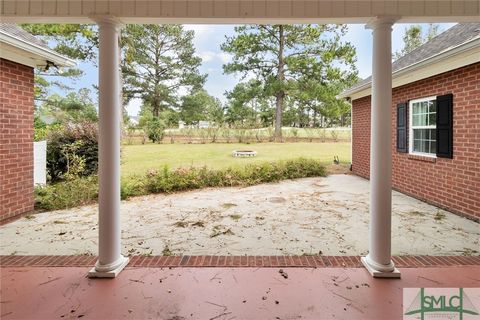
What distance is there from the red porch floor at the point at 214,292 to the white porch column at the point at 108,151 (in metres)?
0.28

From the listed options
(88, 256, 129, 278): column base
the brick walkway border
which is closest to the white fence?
the brick walkway border

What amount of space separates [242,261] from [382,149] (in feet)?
6.68

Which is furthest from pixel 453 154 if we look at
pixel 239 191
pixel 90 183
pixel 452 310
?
pixel 90 183

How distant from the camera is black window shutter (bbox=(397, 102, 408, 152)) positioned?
24.5ft

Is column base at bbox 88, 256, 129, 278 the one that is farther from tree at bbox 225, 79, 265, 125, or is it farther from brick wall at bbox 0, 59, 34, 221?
tree at bbox 225, 79, 265, 125

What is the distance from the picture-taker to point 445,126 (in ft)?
19.5

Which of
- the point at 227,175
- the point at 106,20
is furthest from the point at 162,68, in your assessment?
the point at 106,20

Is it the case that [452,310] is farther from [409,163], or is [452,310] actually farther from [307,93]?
[307,93]

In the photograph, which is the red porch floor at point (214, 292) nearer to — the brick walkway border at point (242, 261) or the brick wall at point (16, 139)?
the brick walkway border at point (242, 261)

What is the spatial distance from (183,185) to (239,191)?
156 centimetres

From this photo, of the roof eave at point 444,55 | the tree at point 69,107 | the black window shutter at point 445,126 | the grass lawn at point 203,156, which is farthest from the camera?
the tree at point 69,107

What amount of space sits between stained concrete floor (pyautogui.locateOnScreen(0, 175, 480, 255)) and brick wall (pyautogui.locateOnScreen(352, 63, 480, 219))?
0.33 m

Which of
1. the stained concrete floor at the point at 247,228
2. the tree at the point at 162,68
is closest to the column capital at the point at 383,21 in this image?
the stained concrete floor at the point at 247,228

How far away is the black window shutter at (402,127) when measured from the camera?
746 cm
